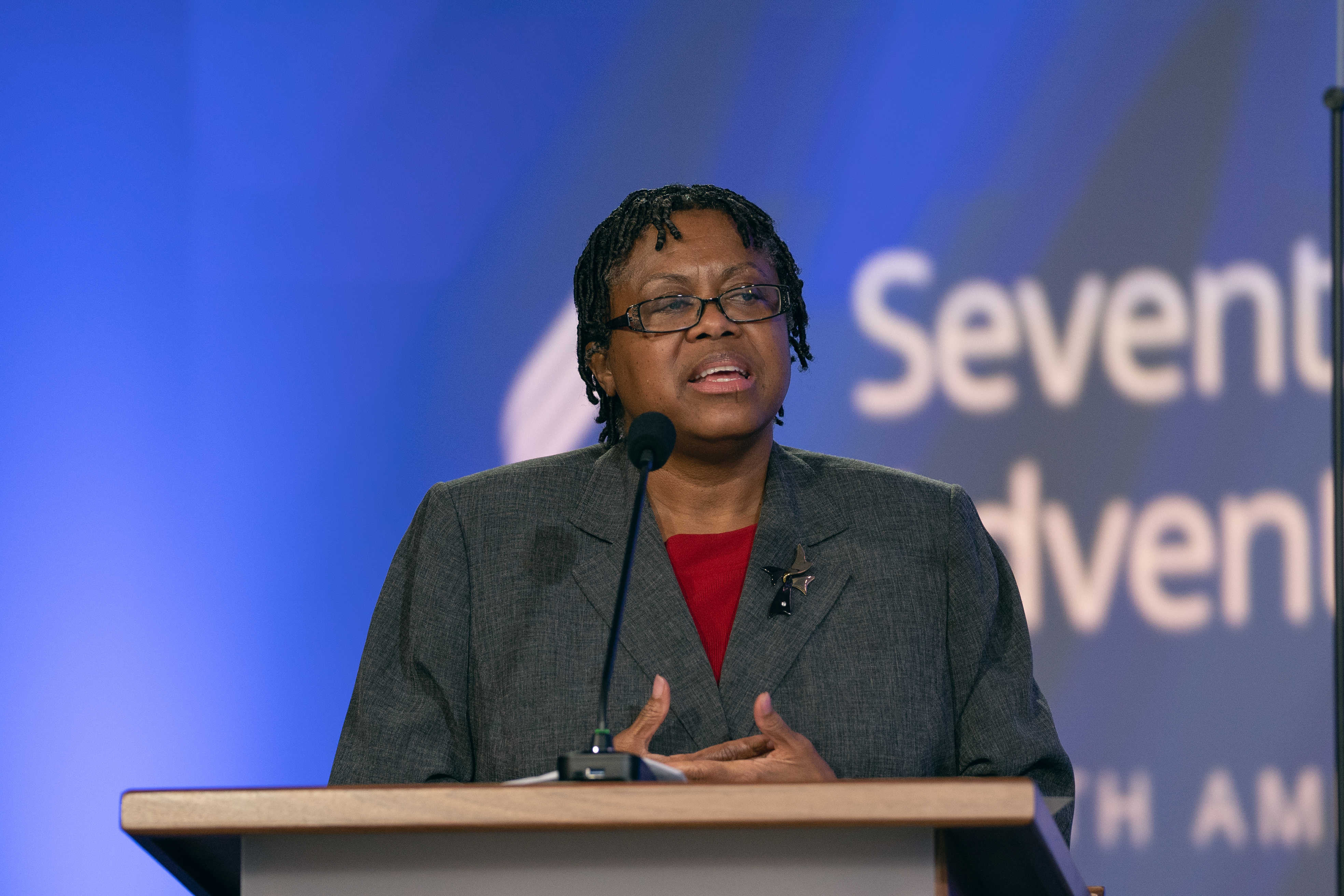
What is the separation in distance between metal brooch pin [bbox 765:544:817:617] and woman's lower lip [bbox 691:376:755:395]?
0.26 meters

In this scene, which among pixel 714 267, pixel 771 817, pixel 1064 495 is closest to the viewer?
pixel 771 817

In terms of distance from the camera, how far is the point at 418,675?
6.97ft

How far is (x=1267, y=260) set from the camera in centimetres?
327

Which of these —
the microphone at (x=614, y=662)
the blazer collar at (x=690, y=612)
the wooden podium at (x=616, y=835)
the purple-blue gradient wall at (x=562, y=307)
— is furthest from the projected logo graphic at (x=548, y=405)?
the wooden podium at (x=616, y=835)

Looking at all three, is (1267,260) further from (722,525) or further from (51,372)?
(51,372)

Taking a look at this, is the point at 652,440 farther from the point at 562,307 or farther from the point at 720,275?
the point at 562,307

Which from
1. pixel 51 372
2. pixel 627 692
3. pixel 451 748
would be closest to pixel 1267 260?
pixel 627 692

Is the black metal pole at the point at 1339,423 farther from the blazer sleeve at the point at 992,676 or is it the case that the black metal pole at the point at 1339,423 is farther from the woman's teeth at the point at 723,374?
the woman's teeth at the point at 723,374

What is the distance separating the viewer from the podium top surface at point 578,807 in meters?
1.12

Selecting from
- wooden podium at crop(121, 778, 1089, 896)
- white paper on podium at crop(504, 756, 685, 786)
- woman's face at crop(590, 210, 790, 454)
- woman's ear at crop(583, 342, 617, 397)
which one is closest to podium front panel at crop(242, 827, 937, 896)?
wooden podium at crop(121, 778, 1089, 896)

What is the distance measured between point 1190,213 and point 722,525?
5.24ft

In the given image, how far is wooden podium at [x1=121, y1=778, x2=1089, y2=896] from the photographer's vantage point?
1.13m

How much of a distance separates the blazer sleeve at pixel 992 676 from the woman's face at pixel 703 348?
1.22 ft

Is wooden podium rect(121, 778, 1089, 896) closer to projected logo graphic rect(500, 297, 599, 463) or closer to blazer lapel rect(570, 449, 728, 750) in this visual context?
blazer lapel rect(570, 449, 728, 750)
